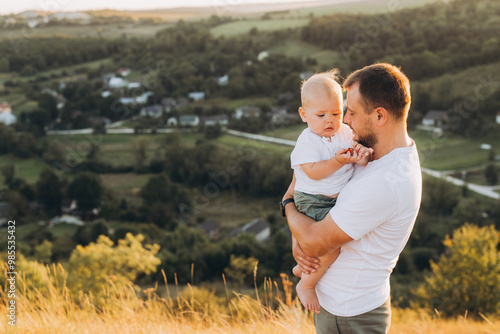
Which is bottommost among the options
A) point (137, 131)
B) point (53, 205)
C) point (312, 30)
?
point (53, 205)

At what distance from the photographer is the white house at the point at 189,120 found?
149 ft

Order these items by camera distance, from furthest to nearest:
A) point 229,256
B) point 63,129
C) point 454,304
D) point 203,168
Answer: point 63,129, point 203,168, point 229,256, point 454,304

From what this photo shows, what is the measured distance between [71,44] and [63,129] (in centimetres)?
1578

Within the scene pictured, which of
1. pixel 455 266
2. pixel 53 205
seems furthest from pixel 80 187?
pixel 455 266

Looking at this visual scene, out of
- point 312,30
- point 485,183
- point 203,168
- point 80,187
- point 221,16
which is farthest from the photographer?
point 221,16

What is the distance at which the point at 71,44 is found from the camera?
5666cm

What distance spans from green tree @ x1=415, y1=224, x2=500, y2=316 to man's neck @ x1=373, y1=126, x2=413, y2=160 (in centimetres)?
1134

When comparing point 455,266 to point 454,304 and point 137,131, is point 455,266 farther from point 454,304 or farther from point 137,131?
point 137,131

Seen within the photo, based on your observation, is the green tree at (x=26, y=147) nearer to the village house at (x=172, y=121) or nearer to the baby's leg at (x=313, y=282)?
the village house at (x=172, y=121)

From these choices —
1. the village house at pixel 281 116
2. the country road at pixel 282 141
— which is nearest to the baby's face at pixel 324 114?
the country road at pixel 282 141

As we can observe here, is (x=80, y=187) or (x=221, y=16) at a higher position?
(x=221, y=16)

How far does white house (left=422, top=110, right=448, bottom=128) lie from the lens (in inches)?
1442

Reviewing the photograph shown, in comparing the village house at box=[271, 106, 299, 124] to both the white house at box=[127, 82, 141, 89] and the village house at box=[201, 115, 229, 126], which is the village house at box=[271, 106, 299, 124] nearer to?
the village house at box=[201, 115, 229, 126]

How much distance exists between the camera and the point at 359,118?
5.46ft
